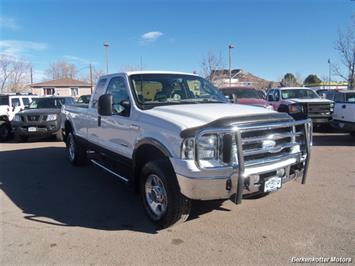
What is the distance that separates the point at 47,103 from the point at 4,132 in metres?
2.09

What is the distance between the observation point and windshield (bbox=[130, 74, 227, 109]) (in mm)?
5018

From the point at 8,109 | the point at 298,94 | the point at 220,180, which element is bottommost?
the point at 220,180

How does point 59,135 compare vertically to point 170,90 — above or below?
below

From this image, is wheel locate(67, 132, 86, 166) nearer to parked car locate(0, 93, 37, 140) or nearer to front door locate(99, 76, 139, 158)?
front door locate(99, 76, 139, 158)

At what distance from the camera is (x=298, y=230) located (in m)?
4.07

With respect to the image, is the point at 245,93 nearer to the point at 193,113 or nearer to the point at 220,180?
the point at 193,113

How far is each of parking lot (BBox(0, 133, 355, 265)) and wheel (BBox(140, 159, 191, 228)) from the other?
175mm

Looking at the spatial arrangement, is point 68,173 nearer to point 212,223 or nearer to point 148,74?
point 148,74

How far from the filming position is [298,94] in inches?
566

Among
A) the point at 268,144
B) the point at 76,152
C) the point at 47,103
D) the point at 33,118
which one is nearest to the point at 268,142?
the point at 268,144

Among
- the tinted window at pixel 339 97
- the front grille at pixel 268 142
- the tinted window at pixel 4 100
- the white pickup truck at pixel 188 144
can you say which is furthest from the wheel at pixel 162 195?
the tinted window at pixel 4 100

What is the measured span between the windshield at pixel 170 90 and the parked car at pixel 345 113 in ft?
21.3

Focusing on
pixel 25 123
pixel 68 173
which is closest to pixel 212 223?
pixel 68 173

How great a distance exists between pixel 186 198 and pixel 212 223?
0.67 metres
